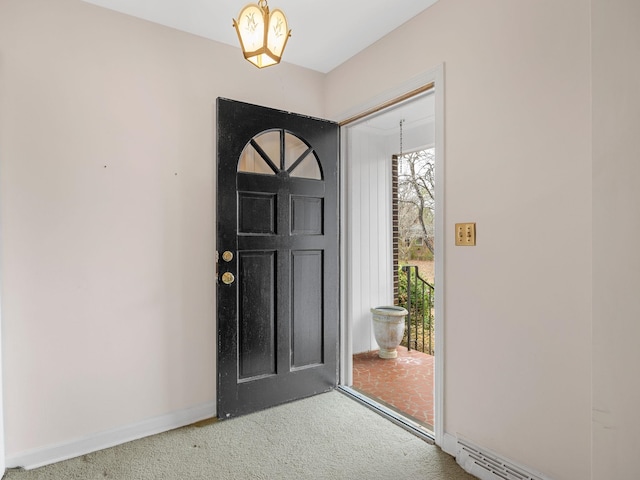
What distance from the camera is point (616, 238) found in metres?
1.10

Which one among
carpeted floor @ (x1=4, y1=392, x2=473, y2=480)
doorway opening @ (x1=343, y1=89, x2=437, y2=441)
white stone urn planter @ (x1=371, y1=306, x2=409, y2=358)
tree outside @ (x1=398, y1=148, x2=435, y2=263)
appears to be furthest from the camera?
tree outside @ (x1=398, y1=148, x2=435, y2=263)

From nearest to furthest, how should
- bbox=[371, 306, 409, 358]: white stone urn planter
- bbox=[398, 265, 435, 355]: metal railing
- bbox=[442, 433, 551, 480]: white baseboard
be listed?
bbox=[442, 433, 551, 480]: white baseboard, bbox=[371, 306, 409, 358]: white stone urn planter, bbox=[398, 265, 435, 355]: metal railing

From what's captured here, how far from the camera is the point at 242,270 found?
2414 mm

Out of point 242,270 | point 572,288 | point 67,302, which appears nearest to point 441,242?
point 572,288

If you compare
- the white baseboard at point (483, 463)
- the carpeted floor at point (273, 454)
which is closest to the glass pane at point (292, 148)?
the carpeted floor at point (273, 454)

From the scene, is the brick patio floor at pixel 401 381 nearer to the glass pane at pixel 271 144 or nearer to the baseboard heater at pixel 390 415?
the baseboard heater at pixel 390 415

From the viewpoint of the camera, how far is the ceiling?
2055 mm

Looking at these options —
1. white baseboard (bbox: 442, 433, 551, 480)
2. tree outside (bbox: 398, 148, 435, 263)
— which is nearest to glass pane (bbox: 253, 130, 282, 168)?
white baseboard (bbox: 442, 433, 551, 480)

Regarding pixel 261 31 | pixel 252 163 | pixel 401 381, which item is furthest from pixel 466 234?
pixel 401 381

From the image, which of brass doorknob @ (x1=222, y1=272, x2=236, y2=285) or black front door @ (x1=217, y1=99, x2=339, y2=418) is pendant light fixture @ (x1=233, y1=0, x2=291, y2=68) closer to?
black front door @ (x1=217, y1=99, x2=339, y2=418)

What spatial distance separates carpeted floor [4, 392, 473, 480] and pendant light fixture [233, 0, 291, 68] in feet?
6.52

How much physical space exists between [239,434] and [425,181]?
362cm

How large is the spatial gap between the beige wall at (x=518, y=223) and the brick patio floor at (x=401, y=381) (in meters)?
0.63

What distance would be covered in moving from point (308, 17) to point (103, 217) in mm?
1699
